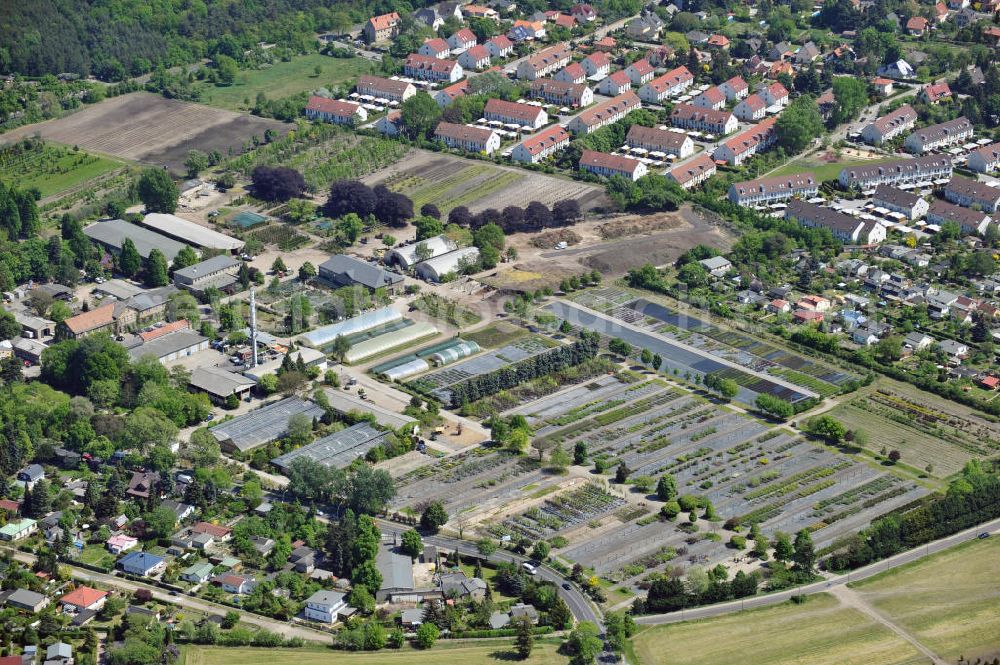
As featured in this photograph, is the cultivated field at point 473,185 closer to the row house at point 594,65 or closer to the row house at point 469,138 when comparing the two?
the row house at point 469,138

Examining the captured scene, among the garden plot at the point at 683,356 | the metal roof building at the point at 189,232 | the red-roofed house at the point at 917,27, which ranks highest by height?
the red-roofed house at the point at 917,27

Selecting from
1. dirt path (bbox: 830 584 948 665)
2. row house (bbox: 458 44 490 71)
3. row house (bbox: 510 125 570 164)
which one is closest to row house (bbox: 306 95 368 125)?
row house (bbox: 510 125 570 164)

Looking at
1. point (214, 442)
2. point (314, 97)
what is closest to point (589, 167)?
point (314, 97)

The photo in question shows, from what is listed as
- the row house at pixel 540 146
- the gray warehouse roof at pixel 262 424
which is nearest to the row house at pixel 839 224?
the row house at pixel 540 146

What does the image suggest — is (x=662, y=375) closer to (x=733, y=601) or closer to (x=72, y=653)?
(x=733, y=601)

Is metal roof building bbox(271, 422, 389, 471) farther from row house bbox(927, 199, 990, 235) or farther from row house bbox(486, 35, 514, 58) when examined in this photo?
row house bbox(486, 35, 514, 58)
